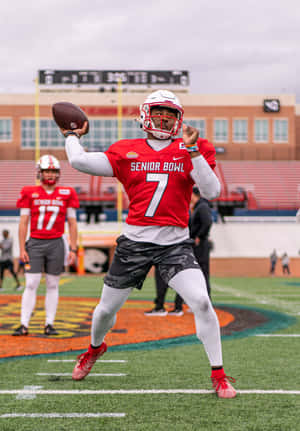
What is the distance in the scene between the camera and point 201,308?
3.82 metres

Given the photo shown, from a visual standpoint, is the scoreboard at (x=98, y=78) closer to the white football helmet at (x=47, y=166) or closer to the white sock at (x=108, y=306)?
the white football helmet at (x=47, y=166)

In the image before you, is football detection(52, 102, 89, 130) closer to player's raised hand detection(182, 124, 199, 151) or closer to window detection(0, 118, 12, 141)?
player's raised hand detection(182, 124, 199, 151)

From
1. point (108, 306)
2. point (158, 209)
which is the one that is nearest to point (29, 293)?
point (108, 306)

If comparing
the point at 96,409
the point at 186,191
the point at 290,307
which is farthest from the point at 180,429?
the point at 290,307

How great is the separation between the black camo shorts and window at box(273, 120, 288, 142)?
44638 mm

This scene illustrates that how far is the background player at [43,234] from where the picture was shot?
6.44 m

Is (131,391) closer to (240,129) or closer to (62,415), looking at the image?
(62,415)

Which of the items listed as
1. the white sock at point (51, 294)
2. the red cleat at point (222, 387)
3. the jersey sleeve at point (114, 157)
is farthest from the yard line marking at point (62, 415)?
the white sock at point (51, 294)

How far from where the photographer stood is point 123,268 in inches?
158

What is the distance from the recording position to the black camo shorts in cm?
397

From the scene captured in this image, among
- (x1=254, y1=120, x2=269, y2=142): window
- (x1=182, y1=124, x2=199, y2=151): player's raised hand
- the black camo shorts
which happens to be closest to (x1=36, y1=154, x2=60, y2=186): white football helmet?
the black camo shorts

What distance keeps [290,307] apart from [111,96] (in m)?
38.2

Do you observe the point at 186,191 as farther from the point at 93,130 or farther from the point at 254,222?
the point at 93,130

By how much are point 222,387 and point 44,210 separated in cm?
329
